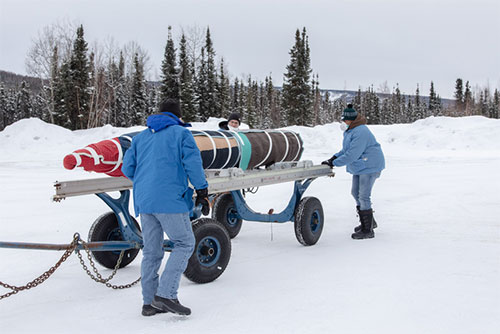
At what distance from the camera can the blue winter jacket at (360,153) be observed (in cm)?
676

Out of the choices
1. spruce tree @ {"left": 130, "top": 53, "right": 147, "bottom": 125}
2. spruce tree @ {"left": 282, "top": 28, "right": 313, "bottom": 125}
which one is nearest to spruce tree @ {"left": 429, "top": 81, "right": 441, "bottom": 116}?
spruce tree @ {"left": 282, "top": 28, "right": 313, "bottom": 125}

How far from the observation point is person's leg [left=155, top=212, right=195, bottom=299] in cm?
366

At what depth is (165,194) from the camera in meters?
3.61

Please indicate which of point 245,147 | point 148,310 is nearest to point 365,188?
point 245,147

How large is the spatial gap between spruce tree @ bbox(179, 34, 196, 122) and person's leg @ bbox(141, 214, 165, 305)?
42.4 metres

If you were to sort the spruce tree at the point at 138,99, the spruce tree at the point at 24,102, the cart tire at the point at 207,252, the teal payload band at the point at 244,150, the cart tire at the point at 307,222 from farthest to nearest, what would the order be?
the spruce tree at the point at 24,102, the spruce tree at the point at 138,99, the cart tire at the point at 307,222, the teal payload band at the point at 244,150, the cart tire at the point at 207,252

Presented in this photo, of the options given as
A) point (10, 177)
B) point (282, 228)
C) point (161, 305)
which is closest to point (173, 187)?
point (161, 305)

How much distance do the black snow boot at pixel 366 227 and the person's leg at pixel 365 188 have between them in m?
0.10

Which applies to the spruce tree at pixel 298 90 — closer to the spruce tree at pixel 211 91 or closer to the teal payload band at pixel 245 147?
the spruce tree at pixel 211 91

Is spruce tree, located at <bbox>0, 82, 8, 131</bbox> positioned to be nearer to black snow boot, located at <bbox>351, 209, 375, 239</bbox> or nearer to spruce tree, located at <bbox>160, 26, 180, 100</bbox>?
spruce tree, located at <bbox>160, 26, 180, 100</bbox>

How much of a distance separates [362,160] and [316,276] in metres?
2.58

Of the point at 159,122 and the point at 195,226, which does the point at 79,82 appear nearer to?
the point at 195,226

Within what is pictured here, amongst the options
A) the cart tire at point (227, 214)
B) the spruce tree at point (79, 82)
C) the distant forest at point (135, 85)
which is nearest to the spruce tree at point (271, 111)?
the distant forest at point (135, 85)

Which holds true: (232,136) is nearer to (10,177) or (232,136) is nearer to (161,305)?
(161,305)
